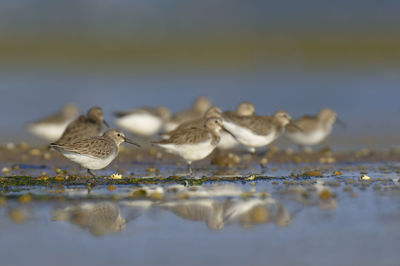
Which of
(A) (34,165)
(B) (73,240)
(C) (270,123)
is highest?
(C) (270,123)

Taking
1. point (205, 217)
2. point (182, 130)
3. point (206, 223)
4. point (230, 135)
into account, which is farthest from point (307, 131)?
point (206, 223)

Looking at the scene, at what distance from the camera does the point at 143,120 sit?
56.2 ft

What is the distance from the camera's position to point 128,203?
27.8 ft

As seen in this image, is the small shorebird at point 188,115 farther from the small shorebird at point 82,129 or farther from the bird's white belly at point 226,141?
the small shorebird at point 82,129

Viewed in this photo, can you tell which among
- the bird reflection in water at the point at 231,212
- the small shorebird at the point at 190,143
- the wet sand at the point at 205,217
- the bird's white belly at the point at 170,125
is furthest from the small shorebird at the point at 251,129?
the bird reflection in water at the point at 231,212

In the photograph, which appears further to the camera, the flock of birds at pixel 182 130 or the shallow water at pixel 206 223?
the flock of birds at pixel 182 130

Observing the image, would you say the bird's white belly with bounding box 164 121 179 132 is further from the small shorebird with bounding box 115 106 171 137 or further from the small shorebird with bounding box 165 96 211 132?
the small shorebird with bounding box 115 106 171 137

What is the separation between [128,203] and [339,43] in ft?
113

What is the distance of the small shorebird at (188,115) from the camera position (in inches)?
654

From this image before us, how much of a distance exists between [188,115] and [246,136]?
4007 mm

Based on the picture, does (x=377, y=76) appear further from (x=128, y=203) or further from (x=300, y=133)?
(x=128, y=203)

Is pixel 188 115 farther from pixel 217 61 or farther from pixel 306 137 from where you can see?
pixel 217 61

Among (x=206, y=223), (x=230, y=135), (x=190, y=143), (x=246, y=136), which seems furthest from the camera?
(x=230, y=135)

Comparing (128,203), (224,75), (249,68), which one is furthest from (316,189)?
(249,68)
